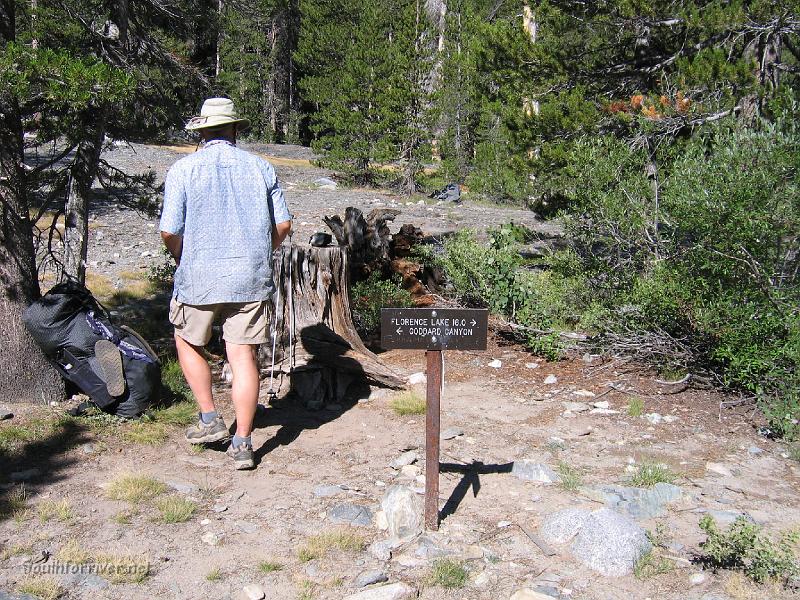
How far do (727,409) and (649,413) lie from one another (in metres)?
0.58

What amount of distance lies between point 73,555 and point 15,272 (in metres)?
2.48

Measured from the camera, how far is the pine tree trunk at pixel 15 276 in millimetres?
5477

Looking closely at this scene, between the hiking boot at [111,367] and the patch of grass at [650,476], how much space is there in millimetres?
3283

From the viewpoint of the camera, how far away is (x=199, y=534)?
412 cm

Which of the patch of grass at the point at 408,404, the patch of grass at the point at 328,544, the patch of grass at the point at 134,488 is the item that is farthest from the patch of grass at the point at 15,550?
the patch of grass at the point at 408,404

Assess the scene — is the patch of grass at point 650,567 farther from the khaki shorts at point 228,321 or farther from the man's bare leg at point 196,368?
the man's bare leg at point 196,368

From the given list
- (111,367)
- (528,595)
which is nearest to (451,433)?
(528,595)

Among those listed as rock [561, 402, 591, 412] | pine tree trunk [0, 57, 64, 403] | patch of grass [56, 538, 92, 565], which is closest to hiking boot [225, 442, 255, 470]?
patch of grass [56, 538, 92, 565]

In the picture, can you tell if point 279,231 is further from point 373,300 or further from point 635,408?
point 373,300

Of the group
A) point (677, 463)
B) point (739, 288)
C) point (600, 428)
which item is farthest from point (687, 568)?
point (739, 288)

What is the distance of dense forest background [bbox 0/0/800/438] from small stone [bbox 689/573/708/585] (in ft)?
6.84

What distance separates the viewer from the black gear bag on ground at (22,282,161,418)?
5.49 m

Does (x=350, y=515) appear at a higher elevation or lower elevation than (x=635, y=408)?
lower

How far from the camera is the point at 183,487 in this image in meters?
4.66
